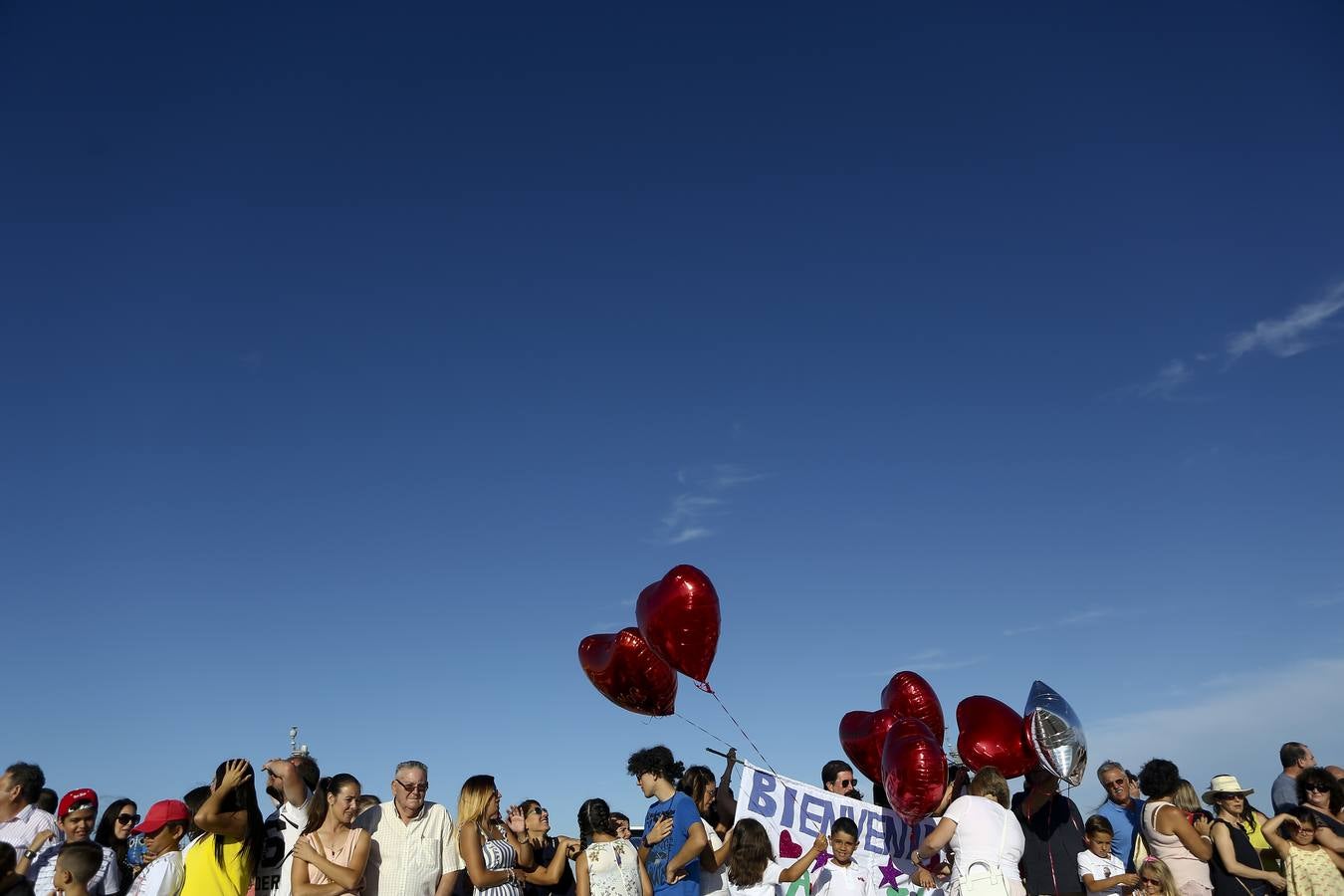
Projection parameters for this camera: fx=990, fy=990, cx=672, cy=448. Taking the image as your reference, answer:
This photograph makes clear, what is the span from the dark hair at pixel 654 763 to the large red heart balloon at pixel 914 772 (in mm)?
1847

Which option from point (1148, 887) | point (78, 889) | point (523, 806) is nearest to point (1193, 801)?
point (1148, 887)

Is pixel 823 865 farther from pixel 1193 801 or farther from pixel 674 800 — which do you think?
pixel 1193 801

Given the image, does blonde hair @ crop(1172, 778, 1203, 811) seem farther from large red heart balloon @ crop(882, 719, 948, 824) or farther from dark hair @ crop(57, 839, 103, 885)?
dark hair @ crop(57, 839, 103, 885)

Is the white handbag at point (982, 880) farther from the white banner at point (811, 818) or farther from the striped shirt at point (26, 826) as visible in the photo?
the striped shirt at point (26, 826)

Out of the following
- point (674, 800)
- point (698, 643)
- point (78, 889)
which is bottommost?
point (78, 889)

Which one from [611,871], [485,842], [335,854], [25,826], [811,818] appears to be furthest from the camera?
[811,818]

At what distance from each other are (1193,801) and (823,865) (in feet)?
9.83

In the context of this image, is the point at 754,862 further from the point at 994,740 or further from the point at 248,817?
the point at 248,817

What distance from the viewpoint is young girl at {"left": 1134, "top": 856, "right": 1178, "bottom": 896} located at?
24.2ft

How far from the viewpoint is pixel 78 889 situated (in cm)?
575

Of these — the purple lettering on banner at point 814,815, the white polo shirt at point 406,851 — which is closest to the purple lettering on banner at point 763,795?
the purple lettering on banner at point 814,815

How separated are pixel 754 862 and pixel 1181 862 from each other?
3.22 meters

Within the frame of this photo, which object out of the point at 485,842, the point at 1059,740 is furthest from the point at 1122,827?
the point at 485,842

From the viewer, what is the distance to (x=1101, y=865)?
7.77 m
